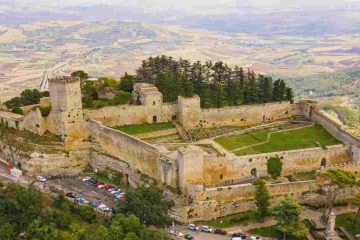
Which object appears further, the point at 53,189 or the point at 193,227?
the point at 53,189

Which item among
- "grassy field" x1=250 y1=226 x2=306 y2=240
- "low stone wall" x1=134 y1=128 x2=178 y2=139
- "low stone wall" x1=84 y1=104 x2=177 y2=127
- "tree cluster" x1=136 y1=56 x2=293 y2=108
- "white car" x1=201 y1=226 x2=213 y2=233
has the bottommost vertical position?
"grassy field" x1=250 y1=226 x2=306 y2=240

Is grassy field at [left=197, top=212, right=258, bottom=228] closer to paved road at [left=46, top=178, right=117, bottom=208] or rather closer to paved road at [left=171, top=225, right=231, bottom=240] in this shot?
paved road at [left=171, top=225, right=231, bottom=240]

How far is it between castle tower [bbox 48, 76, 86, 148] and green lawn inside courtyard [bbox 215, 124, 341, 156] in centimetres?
1211

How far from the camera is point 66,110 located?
45094 mm

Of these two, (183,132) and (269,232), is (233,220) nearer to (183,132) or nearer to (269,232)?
(269,232)

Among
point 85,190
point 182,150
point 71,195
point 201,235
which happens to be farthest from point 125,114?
point 201,235

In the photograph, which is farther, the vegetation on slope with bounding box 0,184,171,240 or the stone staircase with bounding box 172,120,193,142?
the stone staircase with bounding box 172,120,193,142

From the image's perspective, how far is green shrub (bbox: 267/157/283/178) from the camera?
137 ft

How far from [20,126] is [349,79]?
356 ft

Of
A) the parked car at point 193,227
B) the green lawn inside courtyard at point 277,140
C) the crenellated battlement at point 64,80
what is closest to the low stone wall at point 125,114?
the crenellated battlement at point 64,80

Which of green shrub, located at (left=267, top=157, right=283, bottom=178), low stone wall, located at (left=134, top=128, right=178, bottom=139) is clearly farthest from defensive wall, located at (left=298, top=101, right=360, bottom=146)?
low stone wall, located at (left=134, top=128, right=178, bottom=139)

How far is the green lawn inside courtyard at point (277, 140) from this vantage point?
4488 centimetres

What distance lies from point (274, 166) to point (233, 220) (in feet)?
19.8

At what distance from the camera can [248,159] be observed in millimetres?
41312
